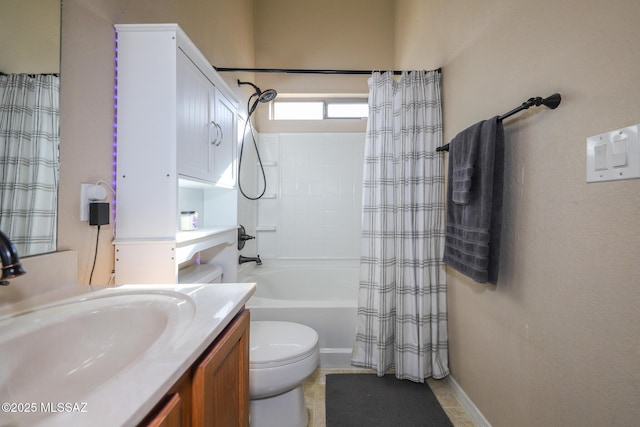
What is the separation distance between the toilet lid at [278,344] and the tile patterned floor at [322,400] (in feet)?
1.34

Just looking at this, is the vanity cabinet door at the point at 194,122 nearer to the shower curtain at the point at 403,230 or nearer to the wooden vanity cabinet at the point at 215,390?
the wooden vanity cabinet at the point at 215,390

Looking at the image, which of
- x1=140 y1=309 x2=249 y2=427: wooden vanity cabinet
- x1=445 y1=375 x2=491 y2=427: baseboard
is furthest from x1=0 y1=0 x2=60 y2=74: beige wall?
x1=445 y1=375 x2=491 y2=427: baseboard

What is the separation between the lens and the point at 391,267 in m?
1.70

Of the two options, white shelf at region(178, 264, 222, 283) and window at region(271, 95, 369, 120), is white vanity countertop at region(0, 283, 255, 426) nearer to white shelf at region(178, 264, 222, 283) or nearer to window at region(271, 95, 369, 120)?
white shelf at region(178, 264, 222, 283)

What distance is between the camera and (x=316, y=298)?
267cm

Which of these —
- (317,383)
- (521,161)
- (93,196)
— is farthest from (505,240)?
(93,196)

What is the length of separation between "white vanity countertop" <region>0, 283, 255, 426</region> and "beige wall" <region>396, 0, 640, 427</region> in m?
1.01

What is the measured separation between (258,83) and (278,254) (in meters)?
1.85

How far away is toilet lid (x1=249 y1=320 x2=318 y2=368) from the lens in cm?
117

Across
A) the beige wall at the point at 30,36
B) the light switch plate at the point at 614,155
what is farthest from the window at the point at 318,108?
the light switch plate at the point at 614,155

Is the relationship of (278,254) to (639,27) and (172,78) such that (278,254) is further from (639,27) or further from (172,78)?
(639,27)

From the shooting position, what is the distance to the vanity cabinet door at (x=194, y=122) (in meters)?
1.09

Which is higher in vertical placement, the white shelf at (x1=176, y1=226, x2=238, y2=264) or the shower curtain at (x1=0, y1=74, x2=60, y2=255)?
the shower curtain at (x1=0, y1=74, x2=60, y2=255)

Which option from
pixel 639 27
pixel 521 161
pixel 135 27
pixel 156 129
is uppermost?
pixel 135 27
